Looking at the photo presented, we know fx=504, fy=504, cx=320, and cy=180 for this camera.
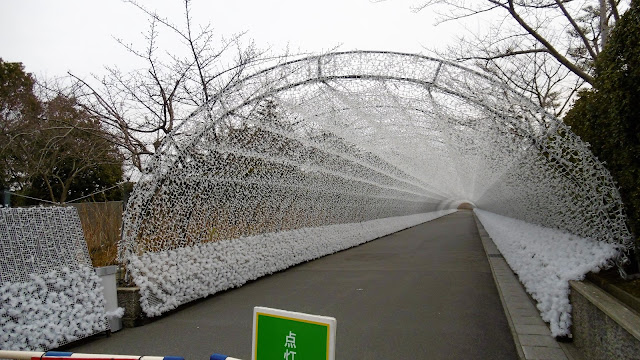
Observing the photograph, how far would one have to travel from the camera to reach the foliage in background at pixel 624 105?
4906 mm

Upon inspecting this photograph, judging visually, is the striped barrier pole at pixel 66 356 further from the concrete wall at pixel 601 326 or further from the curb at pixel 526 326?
the curb at pixel 526 326

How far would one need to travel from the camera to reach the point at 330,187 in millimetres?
13805

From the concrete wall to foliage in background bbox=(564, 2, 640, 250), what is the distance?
1221 mm

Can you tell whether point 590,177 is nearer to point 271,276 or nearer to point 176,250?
point 176,250

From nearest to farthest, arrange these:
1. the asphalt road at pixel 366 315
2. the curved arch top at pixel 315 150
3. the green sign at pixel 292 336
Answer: the green sign at pixel 292 336, the asphalt road at pixel 366 315, the curved arch top at pixel 315 150

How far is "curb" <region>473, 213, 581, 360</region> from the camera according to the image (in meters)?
4.66

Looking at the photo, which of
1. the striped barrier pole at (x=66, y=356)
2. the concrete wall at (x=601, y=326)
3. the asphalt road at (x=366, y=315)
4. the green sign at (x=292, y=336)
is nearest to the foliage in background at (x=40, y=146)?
the asphalt road at (x=366, y=315)

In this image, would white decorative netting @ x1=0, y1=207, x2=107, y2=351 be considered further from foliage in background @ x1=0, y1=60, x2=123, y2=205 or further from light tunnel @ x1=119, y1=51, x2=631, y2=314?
foliage in background @ x1=0, y1=60, x2=123, y2=205

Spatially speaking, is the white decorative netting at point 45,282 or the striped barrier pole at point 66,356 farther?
the white decorative netting at point 45,282

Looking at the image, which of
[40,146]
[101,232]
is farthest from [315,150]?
[40,146]

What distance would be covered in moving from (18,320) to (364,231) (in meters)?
15.1

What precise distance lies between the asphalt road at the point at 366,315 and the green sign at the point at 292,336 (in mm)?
2466

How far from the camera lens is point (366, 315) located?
22.6 ft

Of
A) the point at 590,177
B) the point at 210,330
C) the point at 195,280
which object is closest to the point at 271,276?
the point at 195,280
